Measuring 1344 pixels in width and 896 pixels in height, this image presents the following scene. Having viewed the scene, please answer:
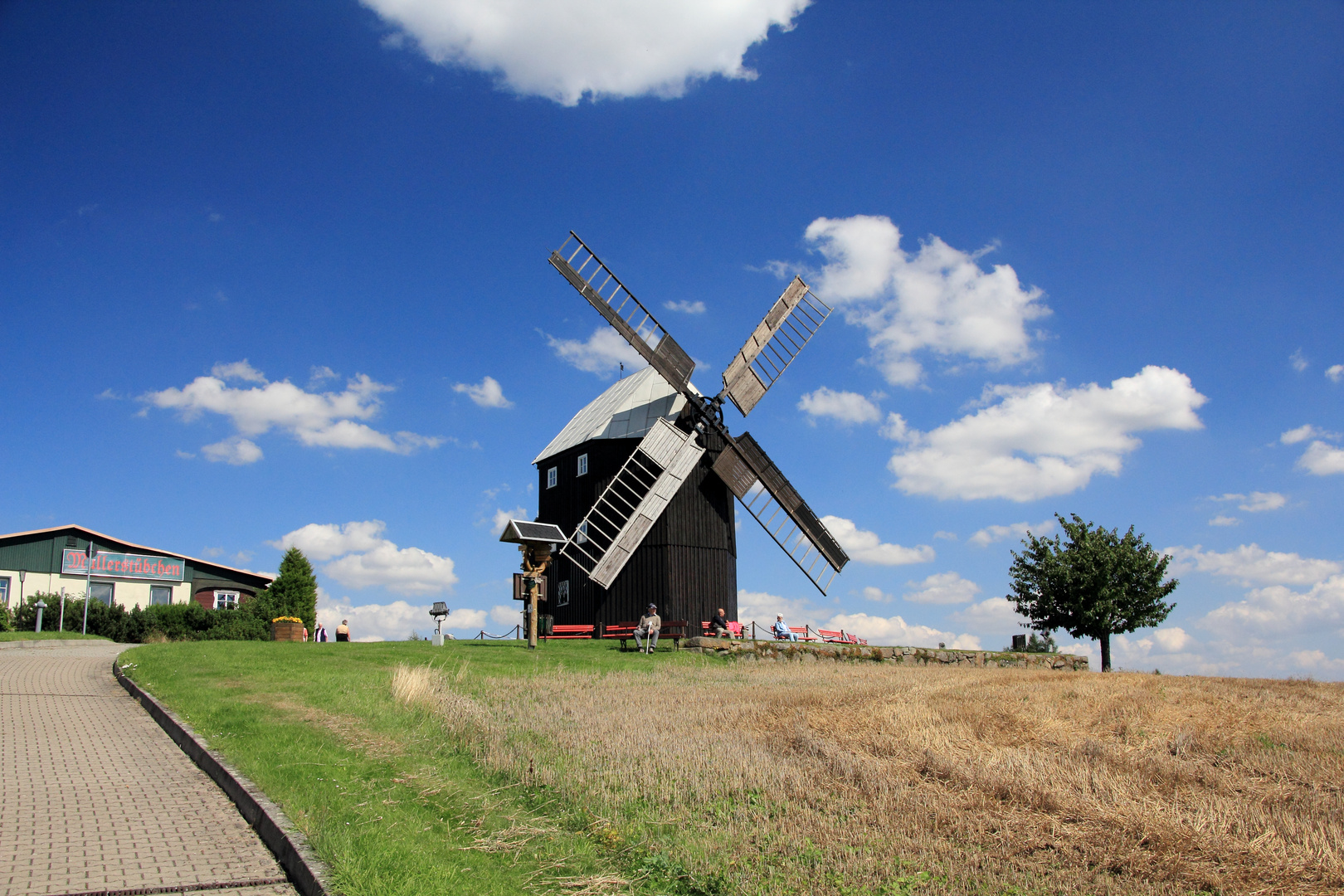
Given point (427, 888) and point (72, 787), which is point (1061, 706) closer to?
point (427, 888)

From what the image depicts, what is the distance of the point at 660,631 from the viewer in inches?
1001

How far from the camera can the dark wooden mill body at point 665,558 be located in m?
26.6

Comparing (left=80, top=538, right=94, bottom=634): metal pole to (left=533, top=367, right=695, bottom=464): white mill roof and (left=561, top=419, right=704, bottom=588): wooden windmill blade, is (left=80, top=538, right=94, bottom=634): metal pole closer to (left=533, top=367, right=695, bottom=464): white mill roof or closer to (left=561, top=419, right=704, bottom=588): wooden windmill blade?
(left=533, top=367, right=695, bottom=464): white mill roof

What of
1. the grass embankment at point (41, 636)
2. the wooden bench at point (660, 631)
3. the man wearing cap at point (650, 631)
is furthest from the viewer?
the grass embankment at point (41, 636)

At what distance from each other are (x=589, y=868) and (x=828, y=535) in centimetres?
2251

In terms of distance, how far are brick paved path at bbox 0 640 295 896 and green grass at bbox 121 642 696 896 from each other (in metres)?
0.45

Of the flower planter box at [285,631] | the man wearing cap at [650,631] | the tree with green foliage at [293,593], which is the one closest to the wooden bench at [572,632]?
the man wearing cap at [650,631]

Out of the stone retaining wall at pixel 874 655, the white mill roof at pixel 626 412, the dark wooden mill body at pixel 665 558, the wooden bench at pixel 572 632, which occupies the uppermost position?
the white mill roof at pixel 626 412

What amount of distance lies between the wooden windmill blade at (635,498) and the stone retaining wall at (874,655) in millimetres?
3323

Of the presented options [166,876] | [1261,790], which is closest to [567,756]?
[166,876]

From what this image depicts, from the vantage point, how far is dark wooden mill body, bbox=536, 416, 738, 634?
2664 cm

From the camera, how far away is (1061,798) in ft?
22.8

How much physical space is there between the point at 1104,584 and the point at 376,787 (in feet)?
101

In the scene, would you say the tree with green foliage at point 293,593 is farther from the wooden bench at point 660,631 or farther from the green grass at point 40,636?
the wooden bench at point 660,631
